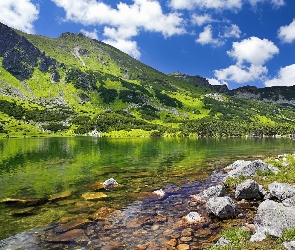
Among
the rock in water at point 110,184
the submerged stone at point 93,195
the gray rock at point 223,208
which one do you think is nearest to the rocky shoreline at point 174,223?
the gray rock at point 223,208

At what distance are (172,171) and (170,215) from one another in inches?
1110

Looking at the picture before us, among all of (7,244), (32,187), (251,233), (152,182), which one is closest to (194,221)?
(251,233)

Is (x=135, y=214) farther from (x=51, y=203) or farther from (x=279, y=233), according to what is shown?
(x=279, y=233)

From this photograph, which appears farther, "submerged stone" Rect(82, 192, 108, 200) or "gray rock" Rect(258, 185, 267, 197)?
"submerged stone" Rect(82, 192, 108, 200)

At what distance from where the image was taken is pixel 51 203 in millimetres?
32625

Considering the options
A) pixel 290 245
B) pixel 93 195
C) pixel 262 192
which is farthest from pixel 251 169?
pixel 290 245

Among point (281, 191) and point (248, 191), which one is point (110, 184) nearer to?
point (248, 191)

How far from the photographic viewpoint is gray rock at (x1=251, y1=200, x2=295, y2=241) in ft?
64.8

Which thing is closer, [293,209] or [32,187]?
[293,209]

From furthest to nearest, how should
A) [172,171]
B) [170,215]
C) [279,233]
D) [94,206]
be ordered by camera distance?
[172,171] < [94,206] < [170,215] < [279,233]

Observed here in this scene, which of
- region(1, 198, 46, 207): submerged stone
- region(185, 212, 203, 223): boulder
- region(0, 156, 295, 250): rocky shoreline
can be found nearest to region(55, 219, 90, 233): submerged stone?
region(0, 156, 295, 250): rocky shoreline

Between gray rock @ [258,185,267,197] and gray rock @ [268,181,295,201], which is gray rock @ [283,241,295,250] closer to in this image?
gray rock @ [268,181,295,201]

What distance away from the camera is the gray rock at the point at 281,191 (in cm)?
2878

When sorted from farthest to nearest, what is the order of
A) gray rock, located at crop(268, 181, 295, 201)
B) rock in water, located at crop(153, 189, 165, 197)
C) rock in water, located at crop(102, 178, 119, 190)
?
rock in water, located at crop(102, 178, 119, 190) < rock in water, located at crop(153, 189, 165, 197) < gray rock, located at crop(268, 181, 295, 201)
